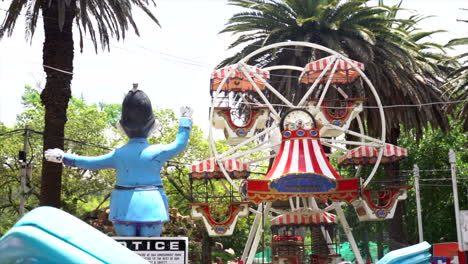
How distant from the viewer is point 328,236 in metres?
23.3

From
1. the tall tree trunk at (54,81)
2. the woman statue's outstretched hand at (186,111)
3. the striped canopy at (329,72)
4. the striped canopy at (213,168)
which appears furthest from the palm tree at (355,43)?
the woman statue's outstretched hand at (186,111)

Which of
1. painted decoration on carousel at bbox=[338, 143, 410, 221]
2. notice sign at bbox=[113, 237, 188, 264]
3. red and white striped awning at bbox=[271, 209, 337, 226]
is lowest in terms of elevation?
red and white striped awning at bbox=[271, 209, 337, 226]

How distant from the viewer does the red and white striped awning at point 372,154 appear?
20062mm

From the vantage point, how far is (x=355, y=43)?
25.9 m

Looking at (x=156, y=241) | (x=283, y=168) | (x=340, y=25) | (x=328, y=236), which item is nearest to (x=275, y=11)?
(x=340, y=25)

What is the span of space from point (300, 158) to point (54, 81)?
277 inches

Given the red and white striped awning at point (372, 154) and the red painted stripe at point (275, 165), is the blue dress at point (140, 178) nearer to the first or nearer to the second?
the red painted stripe at point (275, 165)

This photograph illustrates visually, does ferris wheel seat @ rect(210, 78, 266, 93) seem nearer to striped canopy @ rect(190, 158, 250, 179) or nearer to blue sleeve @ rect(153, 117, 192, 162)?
striped canopy @ rect(190, 158, 250, 179)

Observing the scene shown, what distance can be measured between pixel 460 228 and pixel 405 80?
7.44 metres

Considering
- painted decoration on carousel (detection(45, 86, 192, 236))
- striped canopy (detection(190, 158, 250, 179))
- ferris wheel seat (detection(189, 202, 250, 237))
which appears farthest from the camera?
striped canopy (detection(190, 158, 250, 179))

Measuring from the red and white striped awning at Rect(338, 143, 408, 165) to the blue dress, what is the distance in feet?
38.0

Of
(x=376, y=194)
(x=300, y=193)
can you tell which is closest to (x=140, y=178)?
(x=300, y=193)

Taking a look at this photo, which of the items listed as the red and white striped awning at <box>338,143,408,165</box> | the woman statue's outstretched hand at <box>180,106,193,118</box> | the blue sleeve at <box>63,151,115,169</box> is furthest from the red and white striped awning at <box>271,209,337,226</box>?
the blue sleeve at <box>63,151,115,169</box>

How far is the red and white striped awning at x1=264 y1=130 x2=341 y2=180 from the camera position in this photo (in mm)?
Result: 17406
